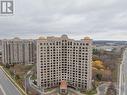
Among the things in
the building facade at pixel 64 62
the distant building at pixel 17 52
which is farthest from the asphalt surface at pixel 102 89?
the distant building at pixel 17 52

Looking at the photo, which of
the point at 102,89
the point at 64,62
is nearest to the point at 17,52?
the point at 64,62

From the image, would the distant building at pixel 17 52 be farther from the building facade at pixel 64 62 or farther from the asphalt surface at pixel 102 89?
the asphalt surface at pixel 102 89

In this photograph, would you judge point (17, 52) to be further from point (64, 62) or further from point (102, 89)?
point (102, 89)

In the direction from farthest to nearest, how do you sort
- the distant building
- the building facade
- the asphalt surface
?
the distant building → the building facade → the asphalt surface

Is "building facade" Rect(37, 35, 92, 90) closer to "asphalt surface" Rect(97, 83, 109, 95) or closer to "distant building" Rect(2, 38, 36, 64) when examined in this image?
"asphalt surface" Rect(97, 83, 109, 95)

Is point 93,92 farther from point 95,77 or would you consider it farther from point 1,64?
point 1,64

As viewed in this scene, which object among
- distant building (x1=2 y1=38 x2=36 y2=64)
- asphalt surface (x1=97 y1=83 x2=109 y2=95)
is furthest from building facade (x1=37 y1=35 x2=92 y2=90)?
distant building (x1=2 y1=38 x2=36 y2=64)
